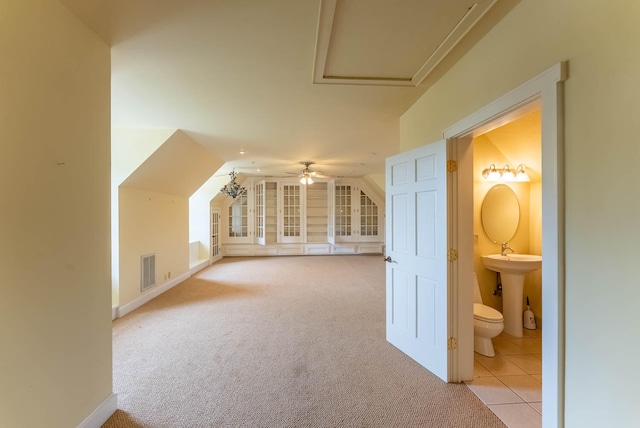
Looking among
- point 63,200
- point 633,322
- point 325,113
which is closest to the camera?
point 633,322

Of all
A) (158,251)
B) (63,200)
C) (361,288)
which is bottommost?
(361,288)

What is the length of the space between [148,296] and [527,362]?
196 inches

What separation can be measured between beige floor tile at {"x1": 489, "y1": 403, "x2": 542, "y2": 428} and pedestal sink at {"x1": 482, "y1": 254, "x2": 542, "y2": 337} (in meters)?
1.29

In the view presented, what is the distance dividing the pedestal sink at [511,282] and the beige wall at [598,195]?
194 centimetres

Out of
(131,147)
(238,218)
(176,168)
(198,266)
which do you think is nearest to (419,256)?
(131,147)

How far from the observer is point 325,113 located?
117 inches

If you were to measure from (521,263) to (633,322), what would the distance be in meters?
2.10

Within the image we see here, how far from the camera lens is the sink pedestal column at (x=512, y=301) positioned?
9.69 feet

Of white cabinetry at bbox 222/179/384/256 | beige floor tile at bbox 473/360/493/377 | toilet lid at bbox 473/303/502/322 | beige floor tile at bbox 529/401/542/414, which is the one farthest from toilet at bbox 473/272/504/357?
white cabinetry at bbox 222/179/384/256

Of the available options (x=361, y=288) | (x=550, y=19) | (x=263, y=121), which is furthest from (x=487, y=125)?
(x=361, y=288)

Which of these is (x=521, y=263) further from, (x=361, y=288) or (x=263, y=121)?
(x=263, y=121)

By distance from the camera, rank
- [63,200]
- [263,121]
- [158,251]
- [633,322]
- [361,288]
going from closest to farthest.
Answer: [633,322] → [63,200] → [263,121] → [158,251] → [361,288]

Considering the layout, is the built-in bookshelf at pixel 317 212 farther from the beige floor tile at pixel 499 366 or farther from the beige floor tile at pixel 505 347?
the beige floor tile at pixel 499 366

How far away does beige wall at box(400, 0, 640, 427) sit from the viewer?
96 centimetres
